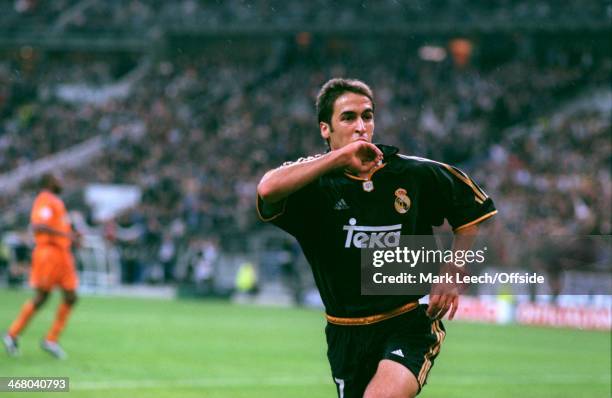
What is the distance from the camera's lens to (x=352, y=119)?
5594 mm

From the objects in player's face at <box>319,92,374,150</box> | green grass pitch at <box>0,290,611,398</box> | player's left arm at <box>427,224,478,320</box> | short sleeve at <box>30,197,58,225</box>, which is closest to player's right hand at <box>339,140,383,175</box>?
player's face at <box>319,92,374,150</box>

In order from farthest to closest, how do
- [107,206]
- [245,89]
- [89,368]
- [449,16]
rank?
[245,89], [449,16], [107,206], [89,368]

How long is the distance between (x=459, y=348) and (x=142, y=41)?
107 feet

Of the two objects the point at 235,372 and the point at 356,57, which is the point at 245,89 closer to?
the point at 356,57

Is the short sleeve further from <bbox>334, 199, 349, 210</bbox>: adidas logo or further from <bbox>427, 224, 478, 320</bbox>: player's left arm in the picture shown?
<bbox>427, 224, 478, 320</bbox>: player's left arm

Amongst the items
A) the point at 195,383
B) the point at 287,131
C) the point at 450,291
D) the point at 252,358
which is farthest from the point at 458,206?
the point at 287,131

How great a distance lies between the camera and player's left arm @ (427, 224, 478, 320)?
550 centimetres

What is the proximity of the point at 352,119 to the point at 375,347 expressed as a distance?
126cm

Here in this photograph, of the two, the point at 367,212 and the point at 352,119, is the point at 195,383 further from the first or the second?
the point at 352,119

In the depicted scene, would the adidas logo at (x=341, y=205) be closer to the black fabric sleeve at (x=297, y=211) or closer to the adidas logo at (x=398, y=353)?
the black fabric sleeve at (x=297, y=211)

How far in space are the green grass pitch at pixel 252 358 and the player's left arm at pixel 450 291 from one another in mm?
5043

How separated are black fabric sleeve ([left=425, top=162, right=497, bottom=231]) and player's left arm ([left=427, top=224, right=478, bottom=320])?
48 millimetres

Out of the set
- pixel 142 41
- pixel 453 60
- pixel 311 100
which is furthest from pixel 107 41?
pixel 453 60

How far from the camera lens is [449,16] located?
37.7 metres
